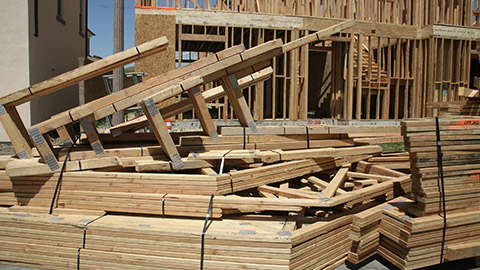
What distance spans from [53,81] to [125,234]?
234cm

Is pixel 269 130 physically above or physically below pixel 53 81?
below

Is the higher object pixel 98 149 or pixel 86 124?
pixel 86 124

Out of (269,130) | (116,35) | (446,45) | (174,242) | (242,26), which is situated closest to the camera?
(174,242)

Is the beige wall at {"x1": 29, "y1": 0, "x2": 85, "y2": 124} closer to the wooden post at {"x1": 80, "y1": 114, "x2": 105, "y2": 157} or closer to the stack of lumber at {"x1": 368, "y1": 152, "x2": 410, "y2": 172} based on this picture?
the wooden post at {"x1": 80, "y1": 114, "x2": 105, "y2": 157}

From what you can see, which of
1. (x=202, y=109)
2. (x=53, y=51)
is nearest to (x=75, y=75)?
(x=202, y=109)

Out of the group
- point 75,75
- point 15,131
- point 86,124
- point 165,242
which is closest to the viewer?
point 165,242

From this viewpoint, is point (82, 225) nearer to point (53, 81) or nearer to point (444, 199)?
point (53, 81)

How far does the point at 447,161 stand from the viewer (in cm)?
463

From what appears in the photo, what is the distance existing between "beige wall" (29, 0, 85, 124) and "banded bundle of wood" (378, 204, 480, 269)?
39.6 ft

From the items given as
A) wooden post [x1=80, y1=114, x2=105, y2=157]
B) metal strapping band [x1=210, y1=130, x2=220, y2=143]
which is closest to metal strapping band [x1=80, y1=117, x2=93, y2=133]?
wooden post [x1=80, y1=114, x2=105, y2=157]

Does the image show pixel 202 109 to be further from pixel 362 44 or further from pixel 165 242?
pixel 362 44

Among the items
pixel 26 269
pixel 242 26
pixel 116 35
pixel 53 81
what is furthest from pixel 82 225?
pixel 242 26

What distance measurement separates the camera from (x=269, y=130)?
566cm

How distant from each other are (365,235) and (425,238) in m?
0.69
